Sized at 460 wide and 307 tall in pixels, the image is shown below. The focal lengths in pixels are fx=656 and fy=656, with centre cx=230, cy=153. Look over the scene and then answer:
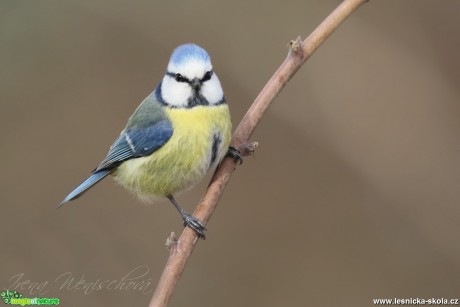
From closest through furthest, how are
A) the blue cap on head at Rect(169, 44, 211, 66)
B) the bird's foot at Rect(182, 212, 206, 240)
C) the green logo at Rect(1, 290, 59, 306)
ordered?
the bird's foot at Rect(182, 212, 206, 240)
the blue cap on head at Rect(169, 44, 211, 66)
the green logo at Rect(1, 290, 59, 306)

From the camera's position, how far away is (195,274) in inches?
154

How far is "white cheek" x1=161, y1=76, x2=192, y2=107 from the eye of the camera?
2.54 meters

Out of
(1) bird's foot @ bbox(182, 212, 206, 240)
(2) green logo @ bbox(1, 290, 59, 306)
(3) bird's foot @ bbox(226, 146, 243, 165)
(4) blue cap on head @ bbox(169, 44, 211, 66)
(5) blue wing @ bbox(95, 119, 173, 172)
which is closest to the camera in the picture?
(1) bird's foot @ bbox(182, 212, 206, 240)

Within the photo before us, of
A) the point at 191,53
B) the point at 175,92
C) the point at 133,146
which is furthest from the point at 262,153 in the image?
the point at 191,53

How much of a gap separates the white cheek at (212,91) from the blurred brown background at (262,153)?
1484 millimetres

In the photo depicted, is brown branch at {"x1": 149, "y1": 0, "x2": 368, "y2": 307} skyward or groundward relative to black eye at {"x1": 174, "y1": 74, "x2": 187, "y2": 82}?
groundward

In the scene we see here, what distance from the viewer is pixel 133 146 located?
2740mm

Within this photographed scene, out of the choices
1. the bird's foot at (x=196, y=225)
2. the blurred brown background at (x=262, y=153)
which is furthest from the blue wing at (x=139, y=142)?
the blurred brown background at (x=262, y=153)

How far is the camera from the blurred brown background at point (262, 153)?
379cm

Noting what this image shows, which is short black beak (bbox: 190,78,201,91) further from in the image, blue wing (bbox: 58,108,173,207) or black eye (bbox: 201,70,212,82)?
blue wing (bbox: 58,108,173,207)

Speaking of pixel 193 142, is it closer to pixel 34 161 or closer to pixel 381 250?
pixel 381 250

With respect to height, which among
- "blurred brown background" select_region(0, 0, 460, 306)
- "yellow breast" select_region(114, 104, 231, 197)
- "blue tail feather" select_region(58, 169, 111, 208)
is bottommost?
"blue tail feather" select_region(58, 169, 111, 208)

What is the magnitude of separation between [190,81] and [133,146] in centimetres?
43

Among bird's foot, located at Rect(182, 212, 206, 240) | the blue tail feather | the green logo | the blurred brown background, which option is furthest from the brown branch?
the blurred brown background
